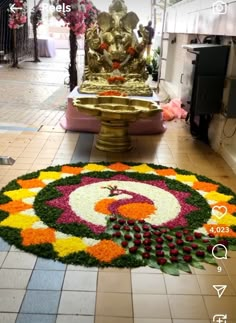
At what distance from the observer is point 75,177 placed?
3352 millimetres

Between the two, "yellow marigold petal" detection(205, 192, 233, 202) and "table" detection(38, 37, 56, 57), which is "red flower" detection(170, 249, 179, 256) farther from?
"table" detection(38, 37, 56, 57)

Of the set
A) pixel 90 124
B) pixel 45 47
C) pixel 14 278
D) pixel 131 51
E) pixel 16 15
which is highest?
pixel 16 15

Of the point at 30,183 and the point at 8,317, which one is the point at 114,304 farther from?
the point at 30,183

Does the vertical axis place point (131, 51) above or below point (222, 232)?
above

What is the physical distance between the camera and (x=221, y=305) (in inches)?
73.7

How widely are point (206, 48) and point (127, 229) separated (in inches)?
99.4

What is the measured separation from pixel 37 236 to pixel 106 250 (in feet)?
1.55

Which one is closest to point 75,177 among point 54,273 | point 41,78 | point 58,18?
point 54,273

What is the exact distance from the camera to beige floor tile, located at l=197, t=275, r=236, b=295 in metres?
1.97

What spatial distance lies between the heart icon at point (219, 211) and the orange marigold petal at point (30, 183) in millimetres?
1433

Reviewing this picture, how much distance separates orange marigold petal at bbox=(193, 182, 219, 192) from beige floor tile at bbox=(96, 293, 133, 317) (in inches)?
61.4

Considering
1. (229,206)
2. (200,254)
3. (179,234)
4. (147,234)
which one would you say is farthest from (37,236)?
(229,206)

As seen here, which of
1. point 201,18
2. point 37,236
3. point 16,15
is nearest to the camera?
point 37,236

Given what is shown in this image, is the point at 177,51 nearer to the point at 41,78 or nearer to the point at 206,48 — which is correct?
the point at 41,78
